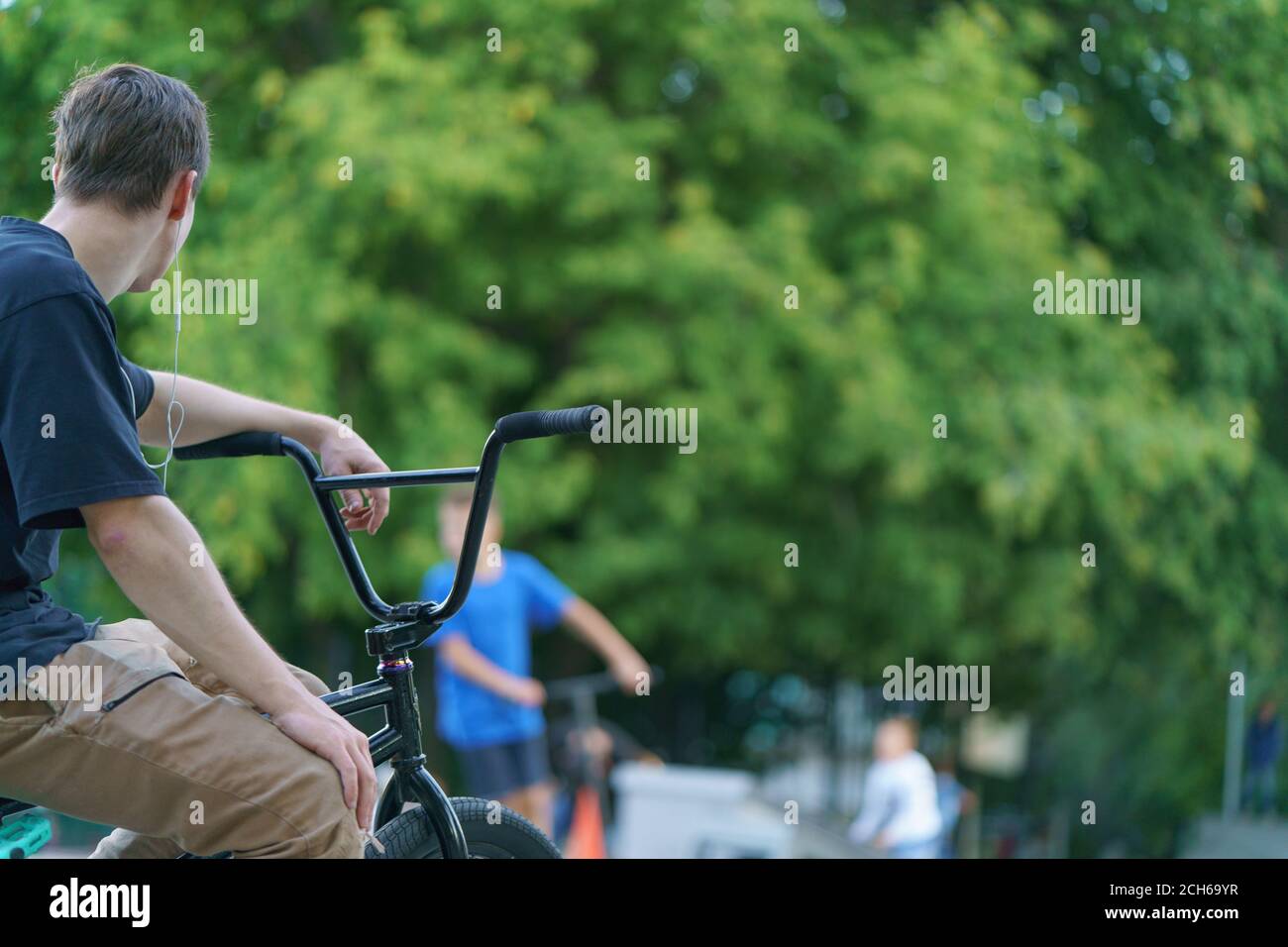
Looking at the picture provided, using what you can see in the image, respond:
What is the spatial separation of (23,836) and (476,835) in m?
0.58

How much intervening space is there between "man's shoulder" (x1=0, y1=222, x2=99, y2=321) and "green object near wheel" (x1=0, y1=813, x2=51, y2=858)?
637 millimetres

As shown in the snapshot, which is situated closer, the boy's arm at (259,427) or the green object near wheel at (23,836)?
the green object near wheel at (23,836)

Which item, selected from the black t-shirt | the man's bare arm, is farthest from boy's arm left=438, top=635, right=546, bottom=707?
the black t-shirt

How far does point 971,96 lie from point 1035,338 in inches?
57.4

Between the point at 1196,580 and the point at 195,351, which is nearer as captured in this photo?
the point at 195,351

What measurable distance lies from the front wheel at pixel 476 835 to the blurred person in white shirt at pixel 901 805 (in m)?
4.71

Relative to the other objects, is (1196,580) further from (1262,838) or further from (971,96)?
(971,96)

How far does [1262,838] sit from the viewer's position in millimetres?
8578

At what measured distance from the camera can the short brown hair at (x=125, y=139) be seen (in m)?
1.71

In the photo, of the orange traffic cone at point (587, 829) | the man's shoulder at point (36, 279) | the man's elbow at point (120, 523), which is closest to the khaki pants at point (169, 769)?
the man's elbow at point (120, 523)

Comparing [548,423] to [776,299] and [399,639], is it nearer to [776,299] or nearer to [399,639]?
[399,639]

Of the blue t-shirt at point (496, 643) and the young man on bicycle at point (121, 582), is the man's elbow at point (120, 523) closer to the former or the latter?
the young man on bicycle at point (121, 582)

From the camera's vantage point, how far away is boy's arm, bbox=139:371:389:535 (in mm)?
2070
